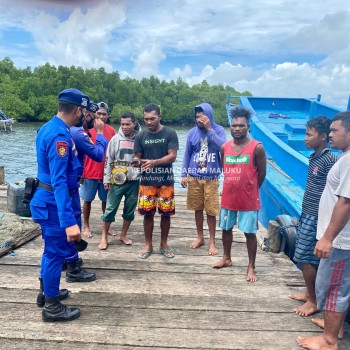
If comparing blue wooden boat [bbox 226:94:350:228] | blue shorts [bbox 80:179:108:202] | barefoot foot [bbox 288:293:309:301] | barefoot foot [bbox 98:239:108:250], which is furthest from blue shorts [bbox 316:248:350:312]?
blue shorts [bbox 80:179:108:202]

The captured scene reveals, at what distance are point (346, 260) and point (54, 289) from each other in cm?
228

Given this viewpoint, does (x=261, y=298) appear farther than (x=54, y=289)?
Yes

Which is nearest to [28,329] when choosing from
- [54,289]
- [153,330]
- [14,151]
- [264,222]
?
[54,289]

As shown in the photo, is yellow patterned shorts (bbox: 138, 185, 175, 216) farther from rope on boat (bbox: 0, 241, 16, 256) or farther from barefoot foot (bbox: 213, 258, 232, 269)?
rope on boat (bbox: 0, 241, 16, 256)

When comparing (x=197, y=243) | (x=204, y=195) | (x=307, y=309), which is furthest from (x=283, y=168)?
(x=307, y=309)

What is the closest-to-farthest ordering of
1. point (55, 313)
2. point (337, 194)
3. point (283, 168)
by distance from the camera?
point (337, 194) → point (55, 313) → point (283, 168)

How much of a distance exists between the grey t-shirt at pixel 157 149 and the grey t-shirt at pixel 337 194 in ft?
6.35

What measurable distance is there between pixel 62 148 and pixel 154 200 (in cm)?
169

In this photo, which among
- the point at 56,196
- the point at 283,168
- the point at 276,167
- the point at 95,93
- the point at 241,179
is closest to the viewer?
the point at 56,196

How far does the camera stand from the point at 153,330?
2.88m

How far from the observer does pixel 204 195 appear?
15.3 feet

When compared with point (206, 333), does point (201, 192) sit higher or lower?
higher

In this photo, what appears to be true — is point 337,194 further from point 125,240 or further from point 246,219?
point 125,240

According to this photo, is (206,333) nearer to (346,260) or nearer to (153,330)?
(153,330)
